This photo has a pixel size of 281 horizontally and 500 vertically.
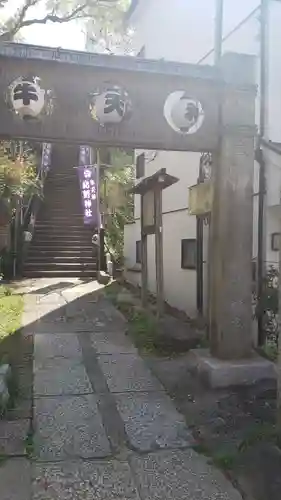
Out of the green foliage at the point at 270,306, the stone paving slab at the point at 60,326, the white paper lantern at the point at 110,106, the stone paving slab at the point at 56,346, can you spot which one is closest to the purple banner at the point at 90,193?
the stone paving slab at the point at 60,326

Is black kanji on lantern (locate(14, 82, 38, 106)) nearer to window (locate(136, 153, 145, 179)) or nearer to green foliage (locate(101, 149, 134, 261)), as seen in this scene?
window (locate(136, 153, 145, 179))

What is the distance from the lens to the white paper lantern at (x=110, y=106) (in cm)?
595

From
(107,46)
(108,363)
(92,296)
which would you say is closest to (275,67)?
(108,363)

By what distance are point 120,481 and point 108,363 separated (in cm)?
355

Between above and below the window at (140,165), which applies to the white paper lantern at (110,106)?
below

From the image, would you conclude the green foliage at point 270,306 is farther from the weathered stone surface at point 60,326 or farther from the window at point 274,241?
the weathered stone surface at point 60,326

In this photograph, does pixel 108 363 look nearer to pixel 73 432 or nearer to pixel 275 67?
pixel 73 432

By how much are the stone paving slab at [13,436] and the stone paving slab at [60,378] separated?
90 cm

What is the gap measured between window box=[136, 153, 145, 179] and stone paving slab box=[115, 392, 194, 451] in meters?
10.4

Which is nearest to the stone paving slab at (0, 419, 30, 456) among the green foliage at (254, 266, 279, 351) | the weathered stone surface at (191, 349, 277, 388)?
the weathered stone surface at (191, 349, 277, 388)

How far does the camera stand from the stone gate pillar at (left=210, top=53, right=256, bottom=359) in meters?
6.46

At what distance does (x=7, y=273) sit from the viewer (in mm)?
18125

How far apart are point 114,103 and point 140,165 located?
9781mm

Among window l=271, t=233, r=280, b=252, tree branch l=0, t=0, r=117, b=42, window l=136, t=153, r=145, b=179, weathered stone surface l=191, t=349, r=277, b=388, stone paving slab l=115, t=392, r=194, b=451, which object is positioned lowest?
stone paving slab l=115, t=392, r=194, b=451
